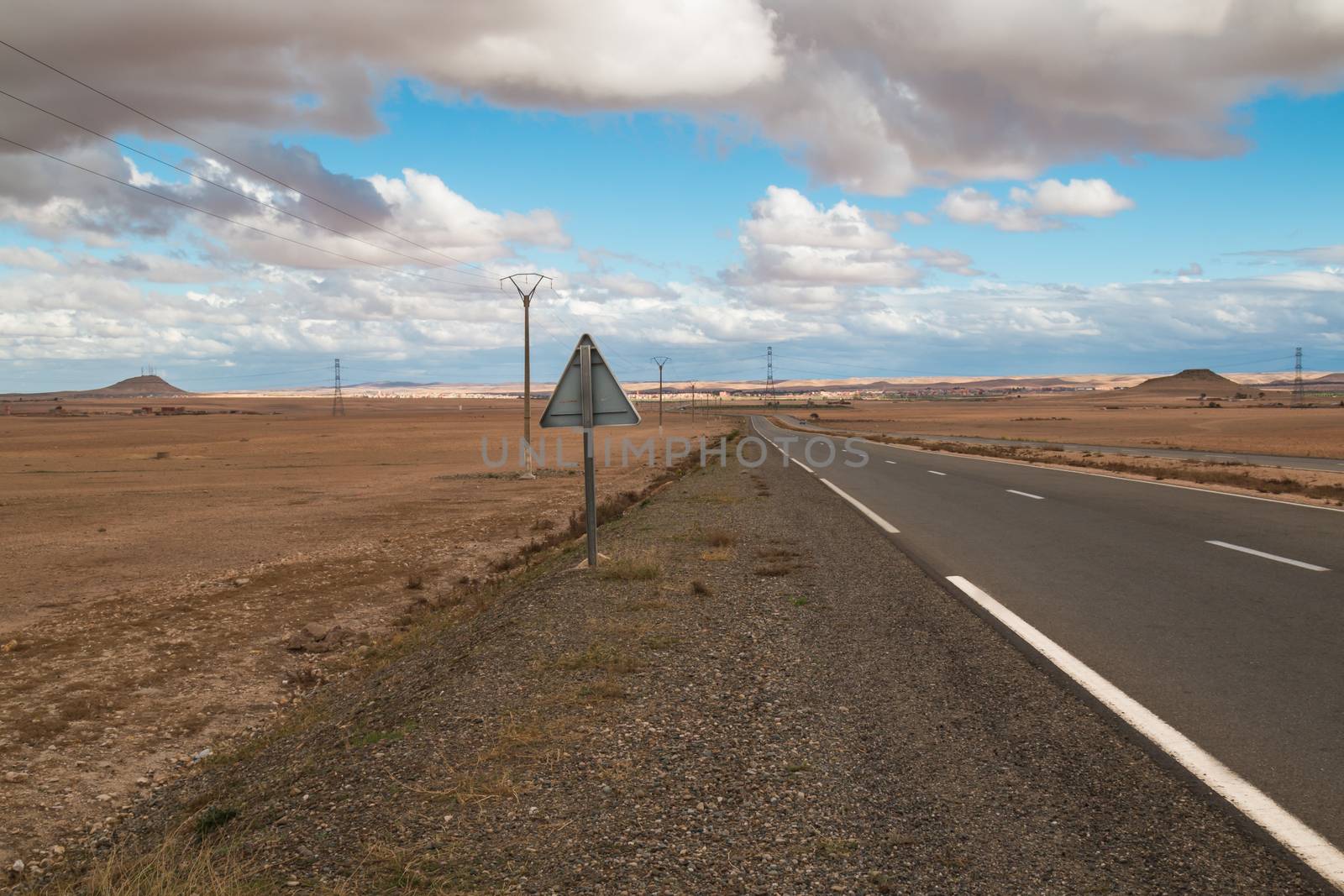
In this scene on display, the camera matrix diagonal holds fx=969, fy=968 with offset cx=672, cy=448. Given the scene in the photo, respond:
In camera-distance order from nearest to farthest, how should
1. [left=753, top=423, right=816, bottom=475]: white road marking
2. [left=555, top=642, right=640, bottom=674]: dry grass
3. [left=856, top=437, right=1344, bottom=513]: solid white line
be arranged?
[left=555, top=642, right=640, bottom=674]: dry grass, [left=856, top=437, right=1344, bottom=513]: solid white line, [left=753, top=423, right=816, bottom=475]: white road marking

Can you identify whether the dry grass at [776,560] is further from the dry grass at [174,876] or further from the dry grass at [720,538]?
the dry grass at [174,876]

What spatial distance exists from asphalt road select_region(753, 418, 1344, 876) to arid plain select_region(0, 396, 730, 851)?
6.64 metres

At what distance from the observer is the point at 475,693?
6.23 m

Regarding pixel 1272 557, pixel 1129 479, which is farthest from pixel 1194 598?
pixel 1129 479

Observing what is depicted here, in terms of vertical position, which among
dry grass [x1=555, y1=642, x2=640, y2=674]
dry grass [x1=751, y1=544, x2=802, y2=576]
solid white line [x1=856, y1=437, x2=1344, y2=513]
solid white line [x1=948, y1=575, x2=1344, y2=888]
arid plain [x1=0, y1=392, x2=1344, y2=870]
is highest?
solid white line [x1=948, y1=575, x2=1344, y2=888]

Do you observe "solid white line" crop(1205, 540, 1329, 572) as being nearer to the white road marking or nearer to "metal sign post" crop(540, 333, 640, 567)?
"metal sign post" crop(540, 333, 640, 567)

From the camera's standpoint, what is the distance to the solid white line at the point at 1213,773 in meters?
3.70

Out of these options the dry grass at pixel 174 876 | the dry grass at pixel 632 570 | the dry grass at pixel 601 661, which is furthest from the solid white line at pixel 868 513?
the dry grass at pixel 174 876

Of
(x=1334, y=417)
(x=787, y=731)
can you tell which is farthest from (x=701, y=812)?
(x=1334, y=417)

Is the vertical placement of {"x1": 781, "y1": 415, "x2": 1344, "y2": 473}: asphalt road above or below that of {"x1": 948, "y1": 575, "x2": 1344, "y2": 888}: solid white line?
below

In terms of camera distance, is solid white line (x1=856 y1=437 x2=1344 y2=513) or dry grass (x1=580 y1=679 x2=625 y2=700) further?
solid white line (x1=856 y1=437 x2=1344 y2=513)

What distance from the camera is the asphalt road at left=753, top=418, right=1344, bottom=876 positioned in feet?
16.4

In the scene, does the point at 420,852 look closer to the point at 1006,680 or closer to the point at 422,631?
the point at 1006,680

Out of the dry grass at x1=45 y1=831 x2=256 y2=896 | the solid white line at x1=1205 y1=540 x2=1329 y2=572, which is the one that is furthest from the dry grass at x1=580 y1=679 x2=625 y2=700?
the solid white line at x1=1205 y1=540 x2=1329 y2=572
